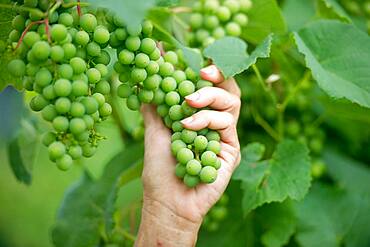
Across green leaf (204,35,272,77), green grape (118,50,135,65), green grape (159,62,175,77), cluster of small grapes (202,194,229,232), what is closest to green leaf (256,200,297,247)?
cluster of small grapes (202,194,229,232)

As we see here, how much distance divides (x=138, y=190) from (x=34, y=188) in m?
1.97

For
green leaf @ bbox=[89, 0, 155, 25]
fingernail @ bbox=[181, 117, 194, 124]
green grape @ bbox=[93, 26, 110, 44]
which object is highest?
green leaf @ bbox=[89, 0, 155, 25]

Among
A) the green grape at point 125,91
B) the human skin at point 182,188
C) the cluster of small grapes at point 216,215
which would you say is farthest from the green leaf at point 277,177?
the green grape at point 125,91

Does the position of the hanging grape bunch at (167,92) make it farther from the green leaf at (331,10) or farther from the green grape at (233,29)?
the green leaf at (331,10)

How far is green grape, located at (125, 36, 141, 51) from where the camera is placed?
100cm

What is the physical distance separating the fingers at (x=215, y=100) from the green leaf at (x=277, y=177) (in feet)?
0.69

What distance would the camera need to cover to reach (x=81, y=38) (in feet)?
3.09

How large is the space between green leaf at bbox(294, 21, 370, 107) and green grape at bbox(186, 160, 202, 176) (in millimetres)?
342

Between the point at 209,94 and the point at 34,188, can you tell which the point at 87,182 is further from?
the point at 34,188

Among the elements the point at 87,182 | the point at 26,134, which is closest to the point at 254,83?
the point at 87,182

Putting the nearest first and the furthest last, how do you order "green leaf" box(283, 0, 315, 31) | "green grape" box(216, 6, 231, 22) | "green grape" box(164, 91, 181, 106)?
"green grape" box(164, 91, 181, 106) → "green grape" box(216, 6, 231, 22) → "green leaf" box(283, 0, 315, 31)

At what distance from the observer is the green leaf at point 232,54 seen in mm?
1149

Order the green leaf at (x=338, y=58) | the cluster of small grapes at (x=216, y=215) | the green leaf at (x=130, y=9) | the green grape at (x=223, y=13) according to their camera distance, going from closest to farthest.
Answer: the green leaf at (x=130, y=9)
the green leaf at (x=338, y=58)
the green grape at (x=223, y=13)
the cluster of small grapes at (x=216, y=215)

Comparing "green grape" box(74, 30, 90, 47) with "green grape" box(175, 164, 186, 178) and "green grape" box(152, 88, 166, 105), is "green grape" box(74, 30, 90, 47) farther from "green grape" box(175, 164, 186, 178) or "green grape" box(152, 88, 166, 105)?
"green grape" box(175, 164, 186, 178)
